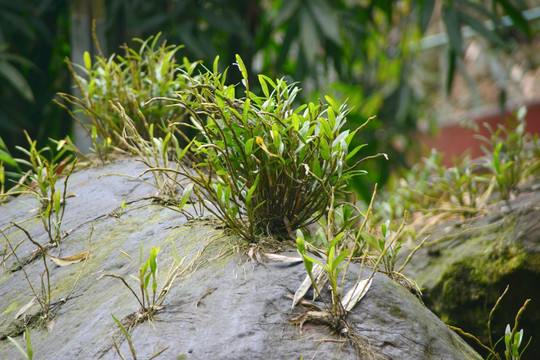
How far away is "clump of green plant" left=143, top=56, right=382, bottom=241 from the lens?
45.7 inches

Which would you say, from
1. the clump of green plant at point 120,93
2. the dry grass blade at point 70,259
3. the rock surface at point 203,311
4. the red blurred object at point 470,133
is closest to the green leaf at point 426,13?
the red blurred object at point 470,133

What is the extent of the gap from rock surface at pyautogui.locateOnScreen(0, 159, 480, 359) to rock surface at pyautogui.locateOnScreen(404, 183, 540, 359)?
66 centimetres

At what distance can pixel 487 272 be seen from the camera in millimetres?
1807

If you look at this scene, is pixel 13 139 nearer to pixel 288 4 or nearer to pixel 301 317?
pixel 288 4

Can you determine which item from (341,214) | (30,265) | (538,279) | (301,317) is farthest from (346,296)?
(538,279)

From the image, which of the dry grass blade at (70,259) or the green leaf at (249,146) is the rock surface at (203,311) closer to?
the dry grass blade at (70,259)

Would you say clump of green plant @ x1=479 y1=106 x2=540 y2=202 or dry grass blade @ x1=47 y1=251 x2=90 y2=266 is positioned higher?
dry grass blade @ x1=47 y1=251 x2=90 y2=266

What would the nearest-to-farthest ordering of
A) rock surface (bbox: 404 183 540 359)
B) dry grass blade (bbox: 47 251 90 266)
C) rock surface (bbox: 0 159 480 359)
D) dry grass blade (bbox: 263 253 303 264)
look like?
rock surface (bbox: 0 159 480 359) → dry grass blade (bbox: 263 253 303 264) → dry grass blade (bbox: 47 251 90 266) → rock surface (bbox: 404 183 540 359)

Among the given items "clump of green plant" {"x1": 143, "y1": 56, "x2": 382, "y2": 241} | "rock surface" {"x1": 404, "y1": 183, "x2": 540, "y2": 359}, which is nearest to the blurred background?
"rock surface" {"x1": 404, "y1": 183, "x2": 540, "y2": 359}

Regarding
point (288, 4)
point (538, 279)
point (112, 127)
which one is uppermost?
point (288, 4)

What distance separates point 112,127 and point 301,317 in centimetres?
108

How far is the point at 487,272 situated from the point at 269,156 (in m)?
1.03

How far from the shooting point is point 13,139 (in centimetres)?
372

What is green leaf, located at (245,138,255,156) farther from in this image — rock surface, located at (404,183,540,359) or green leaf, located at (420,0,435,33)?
green leaf, located at (420,0,435,33)
